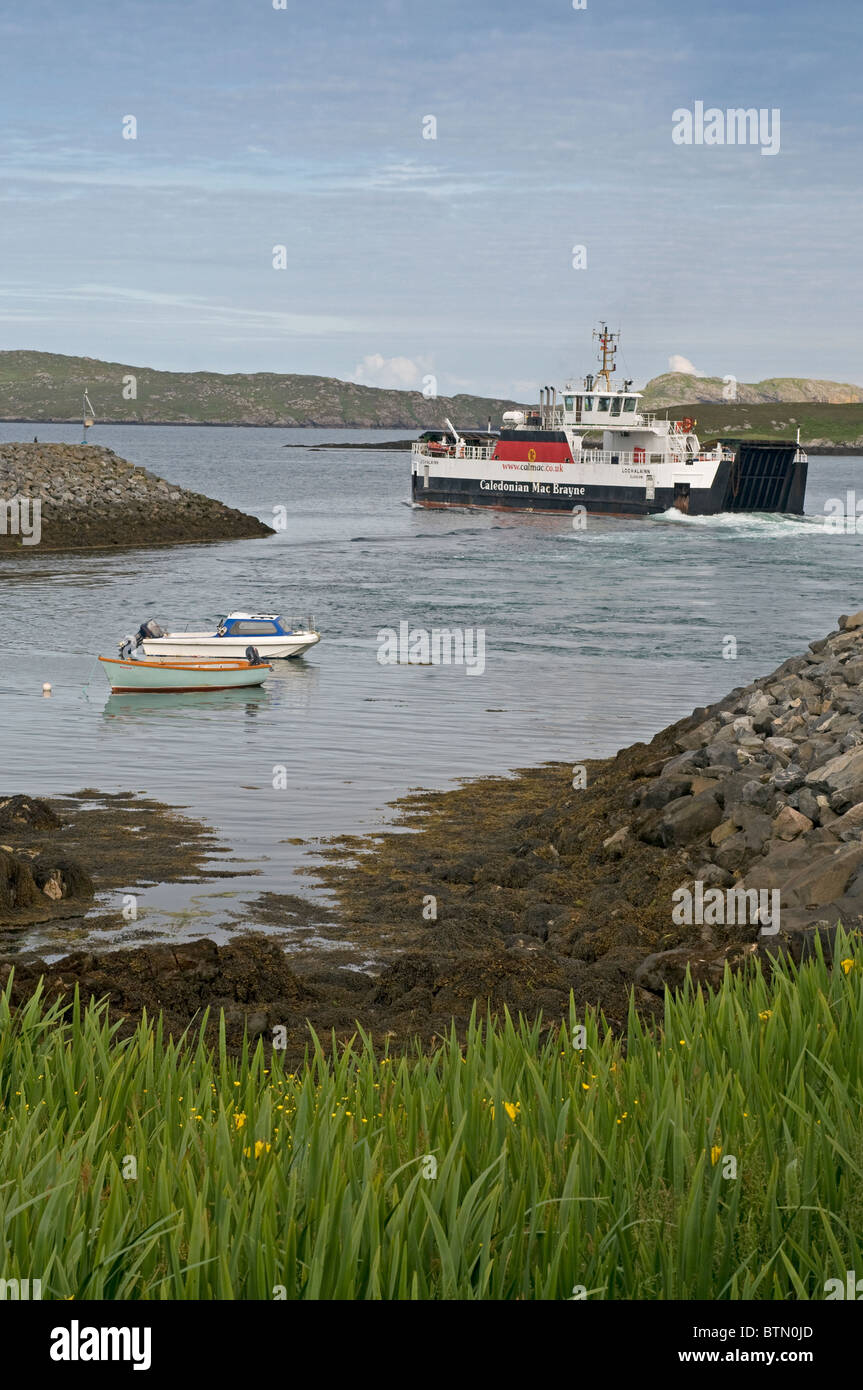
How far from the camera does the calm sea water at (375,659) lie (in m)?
20.0

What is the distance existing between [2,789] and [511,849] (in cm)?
716

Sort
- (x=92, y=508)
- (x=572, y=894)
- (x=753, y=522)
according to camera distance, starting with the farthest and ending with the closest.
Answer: (x=753, y=522)
(x=92, y=508)
(x=572, y=894)

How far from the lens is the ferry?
82375mm

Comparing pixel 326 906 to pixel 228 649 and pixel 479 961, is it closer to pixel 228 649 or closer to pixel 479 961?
pixel 479 961

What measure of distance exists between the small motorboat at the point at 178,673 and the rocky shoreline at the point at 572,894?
33.5 feet

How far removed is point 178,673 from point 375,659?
256 inches

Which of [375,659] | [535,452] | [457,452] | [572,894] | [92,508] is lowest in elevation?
[572,894]

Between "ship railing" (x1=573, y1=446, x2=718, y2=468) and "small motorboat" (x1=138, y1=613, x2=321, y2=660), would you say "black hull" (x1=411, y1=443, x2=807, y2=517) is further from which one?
"small motorboat" (x1=138, y1=613, x2=321, y2=660)

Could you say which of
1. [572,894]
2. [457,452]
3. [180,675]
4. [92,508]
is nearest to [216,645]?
[180,675]

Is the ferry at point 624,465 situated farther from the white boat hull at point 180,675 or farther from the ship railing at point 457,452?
the white boat hull at point 180,675

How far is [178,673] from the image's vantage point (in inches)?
1125

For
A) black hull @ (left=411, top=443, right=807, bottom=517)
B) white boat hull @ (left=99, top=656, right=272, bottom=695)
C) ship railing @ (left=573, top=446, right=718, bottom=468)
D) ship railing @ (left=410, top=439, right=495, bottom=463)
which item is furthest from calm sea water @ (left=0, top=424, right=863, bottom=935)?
ship railing @ (left=410, top=439, right=495, bottom=463)

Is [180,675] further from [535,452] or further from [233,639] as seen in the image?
[535,452]
